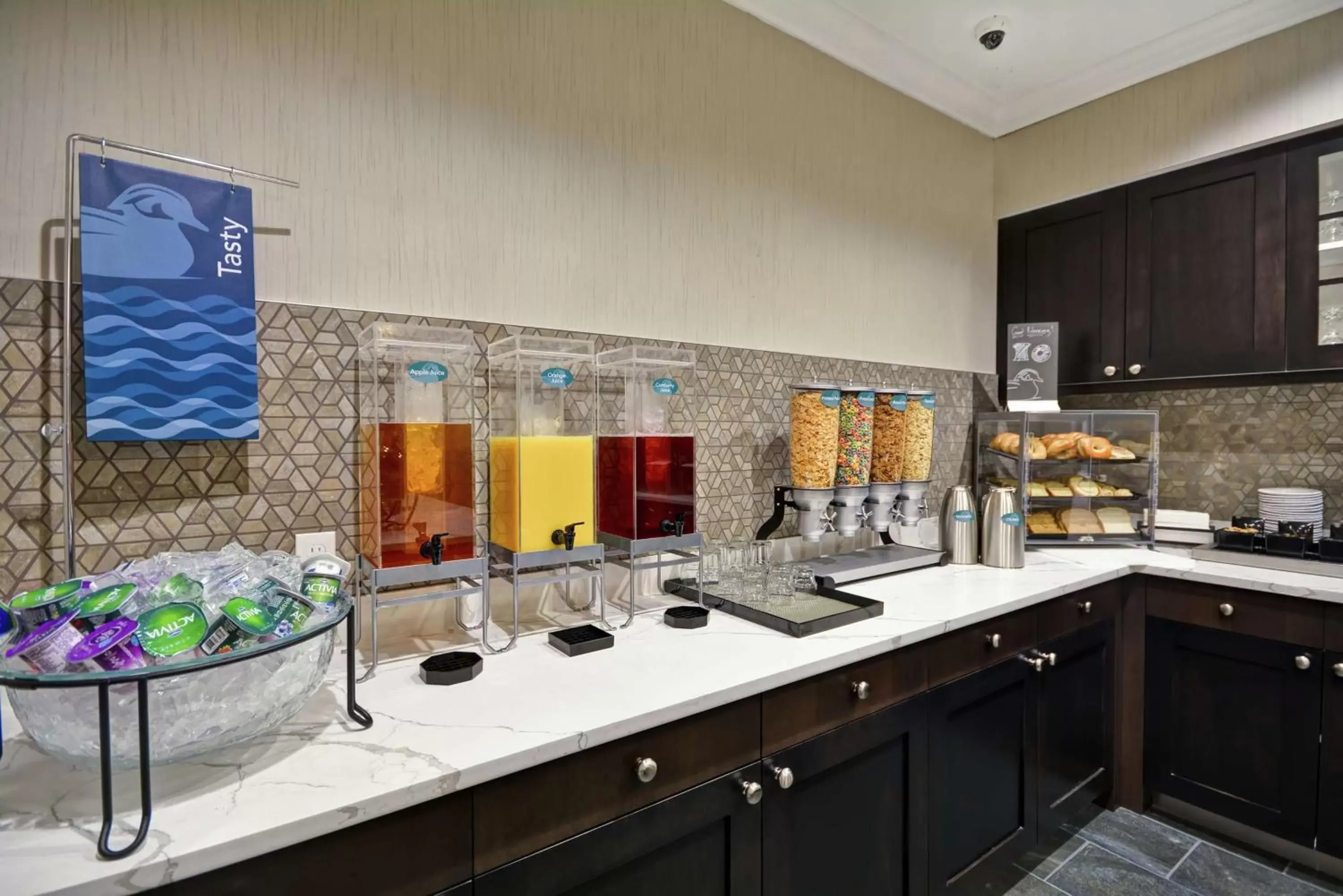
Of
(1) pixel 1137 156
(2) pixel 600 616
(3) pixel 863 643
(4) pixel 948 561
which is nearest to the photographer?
(3) pixel 863 643

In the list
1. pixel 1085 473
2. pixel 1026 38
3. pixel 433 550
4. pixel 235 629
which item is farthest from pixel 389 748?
pixel 1026 38

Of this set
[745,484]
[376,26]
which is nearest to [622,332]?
[745,484]

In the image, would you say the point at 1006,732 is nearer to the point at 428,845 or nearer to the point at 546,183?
the point at 428,845

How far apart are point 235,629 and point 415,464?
1.55 feet

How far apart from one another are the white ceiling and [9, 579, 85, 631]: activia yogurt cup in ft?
7.48

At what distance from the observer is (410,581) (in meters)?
1.24

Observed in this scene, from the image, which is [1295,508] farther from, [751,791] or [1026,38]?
[751,791]

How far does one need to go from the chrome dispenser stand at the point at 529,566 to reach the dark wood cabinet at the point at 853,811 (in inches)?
21.7

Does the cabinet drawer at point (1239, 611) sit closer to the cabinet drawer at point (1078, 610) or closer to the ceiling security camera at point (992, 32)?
the cabinet drawer at point (1078, 610)

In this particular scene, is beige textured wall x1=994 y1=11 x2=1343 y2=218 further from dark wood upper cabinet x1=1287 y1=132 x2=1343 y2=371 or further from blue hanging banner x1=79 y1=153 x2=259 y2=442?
blue hanging banner x1=79 y1=153 x2=259 y2=442

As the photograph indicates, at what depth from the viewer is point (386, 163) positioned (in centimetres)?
149

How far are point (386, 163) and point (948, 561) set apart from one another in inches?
83.1

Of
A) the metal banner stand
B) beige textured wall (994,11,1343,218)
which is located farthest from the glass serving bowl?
beige textured wall (994,11,1343,218)

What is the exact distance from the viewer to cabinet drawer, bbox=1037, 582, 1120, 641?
1930 millimetres
